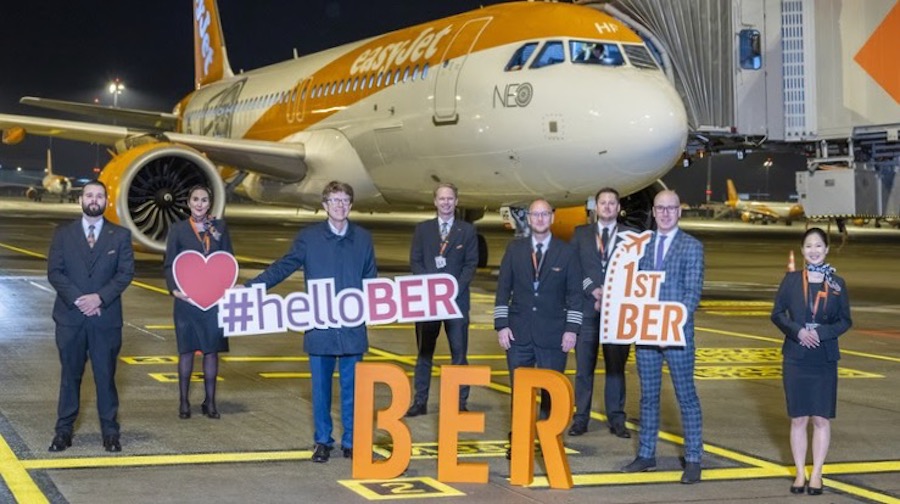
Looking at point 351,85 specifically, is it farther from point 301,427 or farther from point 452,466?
point 452,466

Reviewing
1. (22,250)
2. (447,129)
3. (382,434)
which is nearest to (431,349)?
(382,434)

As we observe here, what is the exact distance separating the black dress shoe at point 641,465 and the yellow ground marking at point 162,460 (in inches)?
74.6

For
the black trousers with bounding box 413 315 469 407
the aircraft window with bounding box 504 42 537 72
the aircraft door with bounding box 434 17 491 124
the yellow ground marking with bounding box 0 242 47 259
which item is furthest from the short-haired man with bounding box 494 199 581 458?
the yellow ground marking with bounding box 0 242 47 259

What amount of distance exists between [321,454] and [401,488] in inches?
32.5

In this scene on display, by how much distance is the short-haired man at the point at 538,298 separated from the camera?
8141 millimetres

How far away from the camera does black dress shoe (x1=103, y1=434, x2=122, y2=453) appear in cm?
781

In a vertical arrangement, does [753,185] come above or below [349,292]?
above

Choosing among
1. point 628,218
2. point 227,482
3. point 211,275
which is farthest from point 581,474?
point 628,218

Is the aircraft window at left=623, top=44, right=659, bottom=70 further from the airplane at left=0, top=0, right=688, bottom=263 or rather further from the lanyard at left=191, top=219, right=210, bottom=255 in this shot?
the lanyard at left=191, top=219, right=210, bottom=255

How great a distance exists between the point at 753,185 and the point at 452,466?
125 m

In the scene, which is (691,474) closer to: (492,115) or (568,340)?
(568,340)

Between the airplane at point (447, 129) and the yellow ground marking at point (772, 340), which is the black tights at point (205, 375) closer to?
the yellow ground marking at point (772, 340)

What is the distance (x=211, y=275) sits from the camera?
9039mm

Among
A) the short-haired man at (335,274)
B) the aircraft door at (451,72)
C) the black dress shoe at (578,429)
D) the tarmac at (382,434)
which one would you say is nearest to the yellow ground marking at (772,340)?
the tarmac at (382,434)
